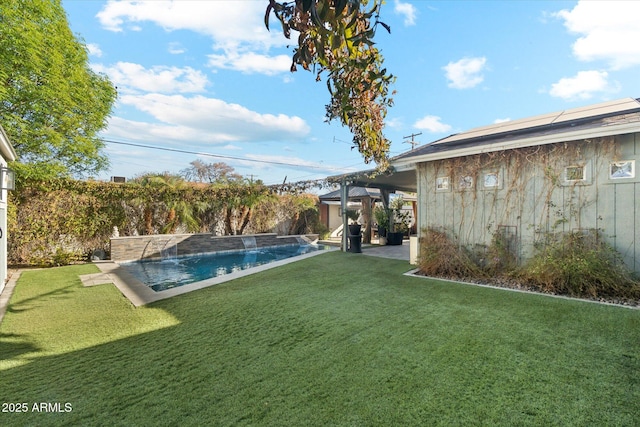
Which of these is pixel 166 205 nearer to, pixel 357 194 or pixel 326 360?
pixel 357 194

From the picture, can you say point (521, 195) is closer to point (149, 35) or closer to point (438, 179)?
point (438, 179)

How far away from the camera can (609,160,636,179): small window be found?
585 cm

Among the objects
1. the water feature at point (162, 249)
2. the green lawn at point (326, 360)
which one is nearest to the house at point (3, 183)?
the green lawn at point (326, 360)

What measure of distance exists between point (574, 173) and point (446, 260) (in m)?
3.33

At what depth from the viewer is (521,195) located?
7250 mm

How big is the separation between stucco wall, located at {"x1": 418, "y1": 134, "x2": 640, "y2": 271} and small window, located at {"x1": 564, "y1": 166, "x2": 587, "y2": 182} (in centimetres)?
5

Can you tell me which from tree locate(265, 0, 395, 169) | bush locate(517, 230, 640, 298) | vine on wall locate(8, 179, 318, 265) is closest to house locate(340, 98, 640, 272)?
bush locate(517, 230, 640, 298)

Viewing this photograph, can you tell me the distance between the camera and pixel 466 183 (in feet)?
27.0

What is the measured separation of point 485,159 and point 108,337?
8.79m

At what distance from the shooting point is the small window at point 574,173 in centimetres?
641

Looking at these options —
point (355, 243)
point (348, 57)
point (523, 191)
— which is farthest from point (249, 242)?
point (348, 57)

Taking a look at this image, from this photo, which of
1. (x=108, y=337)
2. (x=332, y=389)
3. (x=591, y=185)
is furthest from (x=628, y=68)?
(x=108, y=337)

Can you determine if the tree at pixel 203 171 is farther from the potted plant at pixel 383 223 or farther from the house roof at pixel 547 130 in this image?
the house roof at pixel 547 130

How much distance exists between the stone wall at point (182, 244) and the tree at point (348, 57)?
12607 mm
